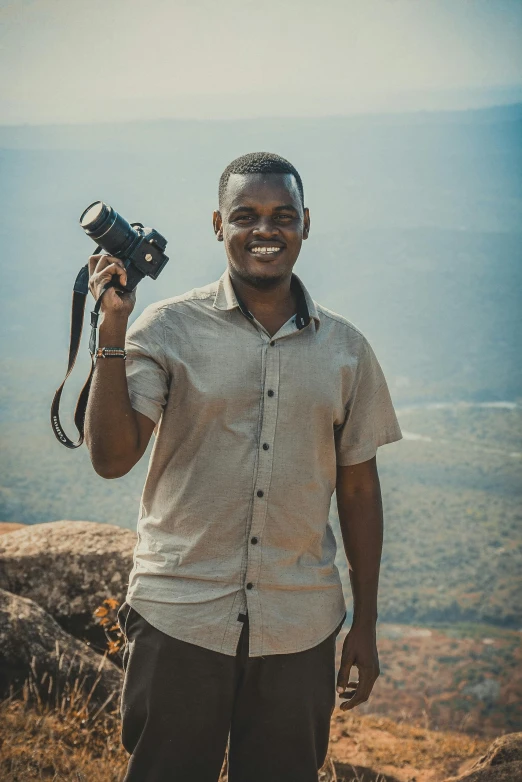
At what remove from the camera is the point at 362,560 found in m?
2.25

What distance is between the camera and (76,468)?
620 inches

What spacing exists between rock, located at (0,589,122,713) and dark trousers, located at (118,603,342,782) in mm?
1478

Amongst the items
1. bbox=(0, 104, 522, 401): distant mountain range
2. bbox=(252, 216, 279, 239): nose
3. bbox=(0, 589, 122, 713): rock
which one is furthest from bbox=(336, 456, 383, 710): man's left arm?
bbox=(0, 104, 522, 401): distant mountain range

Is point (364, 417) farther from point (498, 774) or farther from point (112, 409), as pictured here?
point (498, 774)

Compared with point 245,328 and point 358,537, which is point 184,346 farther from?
point 358,537

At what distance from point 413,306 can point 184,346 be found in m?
23.3

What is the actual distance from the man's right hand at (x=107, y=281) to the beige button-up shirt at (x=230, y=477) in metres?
0.09

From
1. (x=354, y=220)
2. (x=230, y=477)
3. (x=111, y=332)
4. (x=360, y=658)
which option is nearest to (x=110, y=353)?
(x=111, y=332)

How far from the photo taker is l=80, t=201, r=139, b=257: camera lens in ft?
6.47

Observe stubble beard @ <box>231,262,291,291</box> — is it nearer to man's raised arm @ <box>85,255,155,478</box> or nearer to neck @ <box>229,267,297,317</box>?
neck @ <box>229,267,297,317</box>

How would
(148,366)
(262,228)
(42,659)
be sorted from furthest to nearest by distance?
(42,659)
(262,228)
(148,366)

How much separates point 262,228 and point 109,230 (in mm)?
416

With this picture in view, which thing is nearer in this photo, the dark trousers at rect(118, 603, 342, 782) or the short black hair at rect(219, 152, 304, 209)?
the dark trousers at rect(118, 603, 342, 782)

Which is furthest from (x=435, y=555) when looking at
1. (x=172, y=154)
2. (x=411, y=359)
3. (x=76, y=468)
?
(x=172, y=154)
